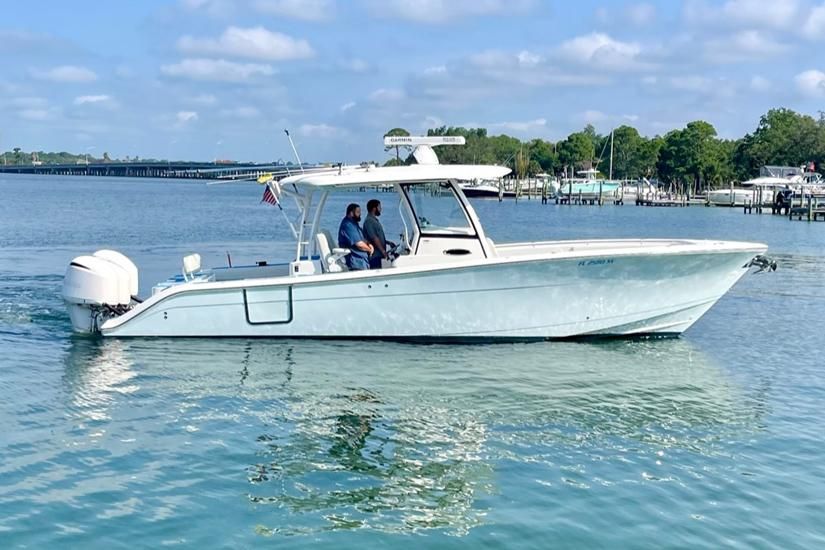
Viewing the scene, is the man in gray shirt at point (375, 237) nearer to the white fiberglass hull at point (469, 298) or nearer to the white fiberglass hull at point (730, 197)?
the white fiberglass hull at point (469, 298)

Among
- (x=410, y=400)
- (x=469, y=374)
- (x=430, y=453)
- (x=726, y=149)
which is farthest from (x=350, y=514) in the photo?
(x=726, y=149)

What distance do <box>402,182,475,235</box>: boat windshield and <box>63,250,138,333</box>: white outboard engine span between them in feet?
16.1

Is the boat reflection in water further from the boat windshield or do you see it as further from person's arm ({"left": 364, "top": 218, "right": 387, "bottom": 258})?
the boat windshield

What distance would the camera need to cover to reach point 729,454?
9.69 m

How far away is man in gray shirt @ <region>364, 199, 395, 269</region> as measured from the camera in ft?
47.3

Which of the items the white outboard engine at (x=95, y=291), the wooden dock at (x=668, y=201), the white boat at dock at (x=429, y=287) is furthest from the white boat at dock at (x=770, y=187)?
the white outboard engine at (x=95, y=291)

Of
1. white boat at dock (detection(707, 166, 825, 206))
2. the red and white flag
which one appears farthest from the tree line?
the red and white flag

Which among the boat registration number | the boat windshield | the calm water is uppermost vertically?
the boat windshield

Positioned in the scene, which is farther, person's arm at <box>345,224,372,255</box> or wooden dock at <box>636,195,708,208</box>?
wooden dock at <box>636,195,708,208</box>

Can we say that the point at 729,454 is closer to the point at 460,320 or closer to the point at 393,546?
the point at 393,546

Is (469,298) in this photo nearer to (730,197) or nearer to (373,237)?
(373,237)

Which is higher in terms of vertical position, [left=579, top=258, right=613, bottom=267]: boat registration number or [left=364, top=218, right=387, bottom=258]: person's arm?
[left=364, top=218, right=387, bottom=258]: person's arm

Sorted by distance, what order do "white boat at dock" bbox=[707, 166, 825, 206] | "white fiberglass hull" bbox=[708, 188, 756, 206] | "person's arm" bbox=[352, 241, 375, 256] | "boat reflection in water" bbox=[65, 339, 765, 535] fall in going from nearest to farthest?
"boat reflection in water" bbox=[65, 339, 765, 535], "person's arm" bbox=[352, 241, 375, 256], "white boat at dock" bbox=[707, 166, 825, 206], "white fiberglass hull" bbox=[708, 188, 756, 206]

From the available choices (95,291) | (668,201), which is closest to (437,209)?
(95,291)
